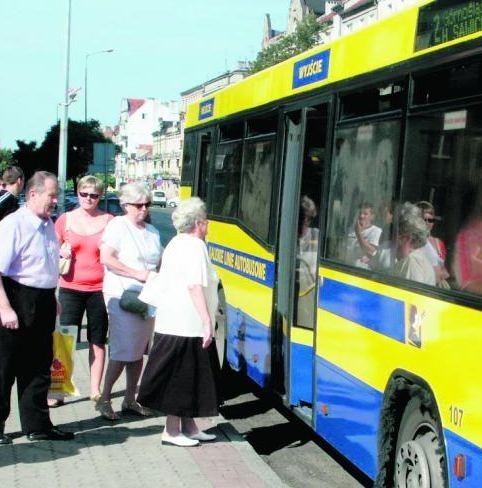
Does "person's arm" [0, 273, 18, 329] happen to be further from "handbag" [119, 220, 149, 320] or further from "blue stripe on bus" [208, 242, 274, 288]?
"blue stripe on bus" [208, 242, 274, 288]

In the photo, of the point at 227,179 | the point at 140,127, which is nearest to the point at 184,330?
the point at 227,179

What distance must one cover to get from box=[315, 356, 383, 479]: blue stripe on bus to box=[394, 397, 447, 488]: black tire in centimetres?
28

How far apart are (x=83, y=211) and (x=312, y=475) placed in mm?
2879

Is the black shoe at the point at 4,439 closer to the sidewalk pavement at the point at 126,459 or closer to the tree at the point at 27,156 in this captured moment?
the sidewalk pavement at the point at 126,459

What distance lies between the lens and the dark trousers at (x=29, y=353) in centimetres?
713

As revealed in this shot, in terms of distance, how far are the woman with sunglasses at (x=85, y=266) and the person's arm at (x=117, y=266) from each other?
505 millimetres

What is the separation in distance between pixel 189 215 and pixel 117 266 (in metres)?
1.14

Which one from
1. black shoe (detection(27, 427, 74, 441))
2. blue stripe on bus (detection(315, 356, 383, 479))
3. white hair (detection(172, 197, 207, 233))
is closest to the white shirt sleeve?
white hair (detection(172, 197, 207, 233))

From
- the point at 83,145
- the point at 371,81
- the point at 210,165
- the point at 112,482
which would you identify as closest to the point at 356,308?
the point at 371,81

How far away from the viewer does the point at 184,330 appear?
729cm

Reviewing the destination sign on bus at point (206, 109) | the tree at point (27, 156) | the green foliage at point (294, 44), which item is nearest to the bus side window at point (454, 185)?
the destination sign on bus at point (206, 109)

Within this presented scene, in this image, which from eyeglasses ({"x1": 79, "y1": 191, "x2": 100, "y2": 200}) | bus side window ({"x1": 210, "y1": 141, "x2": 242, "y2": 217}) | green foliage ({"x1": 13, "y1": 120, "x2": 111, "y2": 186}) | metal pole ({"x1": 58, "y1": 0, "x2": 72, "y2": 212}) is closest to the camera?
eyeglasses ({"x1": 79, "y1": 191, "x2": 100, "y2": 200})

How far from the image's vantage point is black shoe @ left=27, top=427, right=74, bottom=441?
7457 millimetres

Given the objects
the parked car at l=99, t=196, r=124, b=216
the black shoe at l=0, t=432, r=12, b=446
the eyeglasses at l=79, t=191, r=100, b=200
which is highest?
the eyeglasses at l=79, t=191, r=100, b=200
